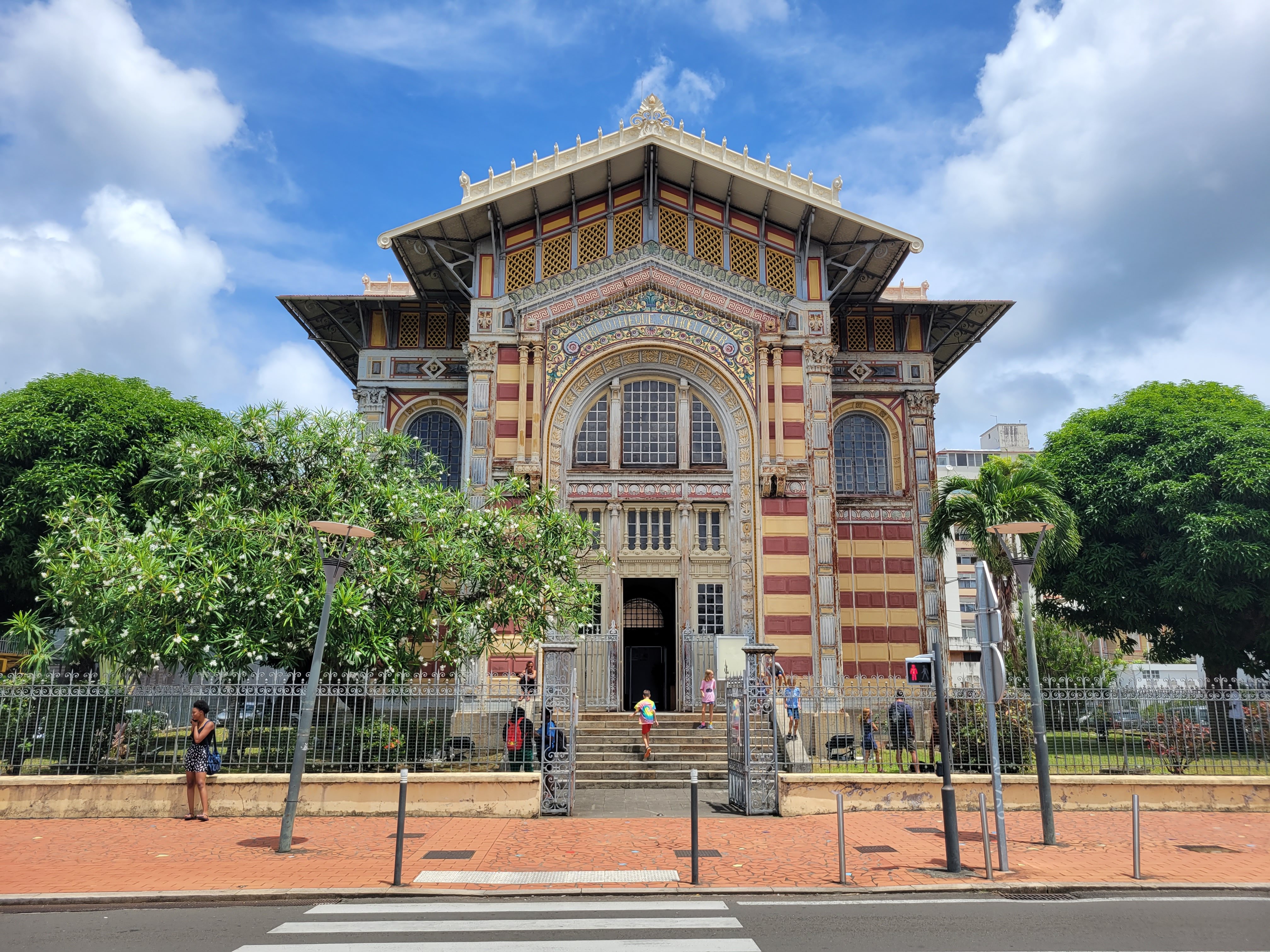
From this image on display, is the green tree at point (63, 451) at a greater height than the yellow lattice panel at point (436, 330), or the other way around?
the yellow lattice panel at point (436, 330)

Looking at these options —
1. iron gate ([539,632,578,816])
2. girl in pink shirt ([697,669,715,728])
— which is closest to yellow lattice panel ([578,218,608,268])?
girl in pink shirt ([697,669,715,728])

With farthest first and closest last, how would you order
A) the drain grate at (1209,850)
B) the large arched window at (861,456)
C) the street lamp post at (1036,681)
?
the large arched window at (861,456) < the street lamp post at (1036,681) < the drain grate at (1209,850)

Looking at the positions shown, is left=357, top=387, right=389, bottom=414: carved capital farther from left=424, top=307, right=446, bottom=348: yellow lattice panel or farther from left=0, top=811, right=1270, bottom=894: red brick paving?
left=0, top=811, right=1270, bottom=894: red brick paving

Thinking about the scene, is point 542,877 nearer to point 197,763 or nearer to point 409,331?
point 197,763

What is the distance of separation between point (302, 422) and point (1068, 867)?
670 inches

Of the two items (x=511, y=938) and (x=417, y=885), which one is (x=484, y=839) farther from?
(x=511, y=938)

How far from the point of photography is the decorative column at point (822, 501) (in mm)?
26203

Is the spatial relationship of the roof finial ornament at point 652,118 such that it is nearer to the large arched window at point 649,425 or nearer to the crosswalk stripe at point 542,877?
the large arched window at point 649,425

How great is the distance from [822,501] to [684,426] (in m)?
4.63

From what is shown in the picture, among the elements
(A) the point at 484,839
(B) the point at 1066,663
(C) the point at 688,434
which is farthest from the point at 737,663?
(B) the point at 1066,663

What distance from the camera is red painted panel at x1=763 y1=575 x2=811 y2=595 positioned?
85.5 ft

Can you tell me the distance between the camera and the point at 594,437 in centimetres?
2769

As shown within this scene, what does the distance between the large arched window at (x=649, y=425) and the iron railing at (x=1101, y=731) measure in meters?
Answer: 11.3

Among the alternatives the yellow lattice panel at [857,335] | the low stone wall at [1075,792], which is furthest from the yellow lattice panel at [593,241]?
the low stone wall at [1075,792]
